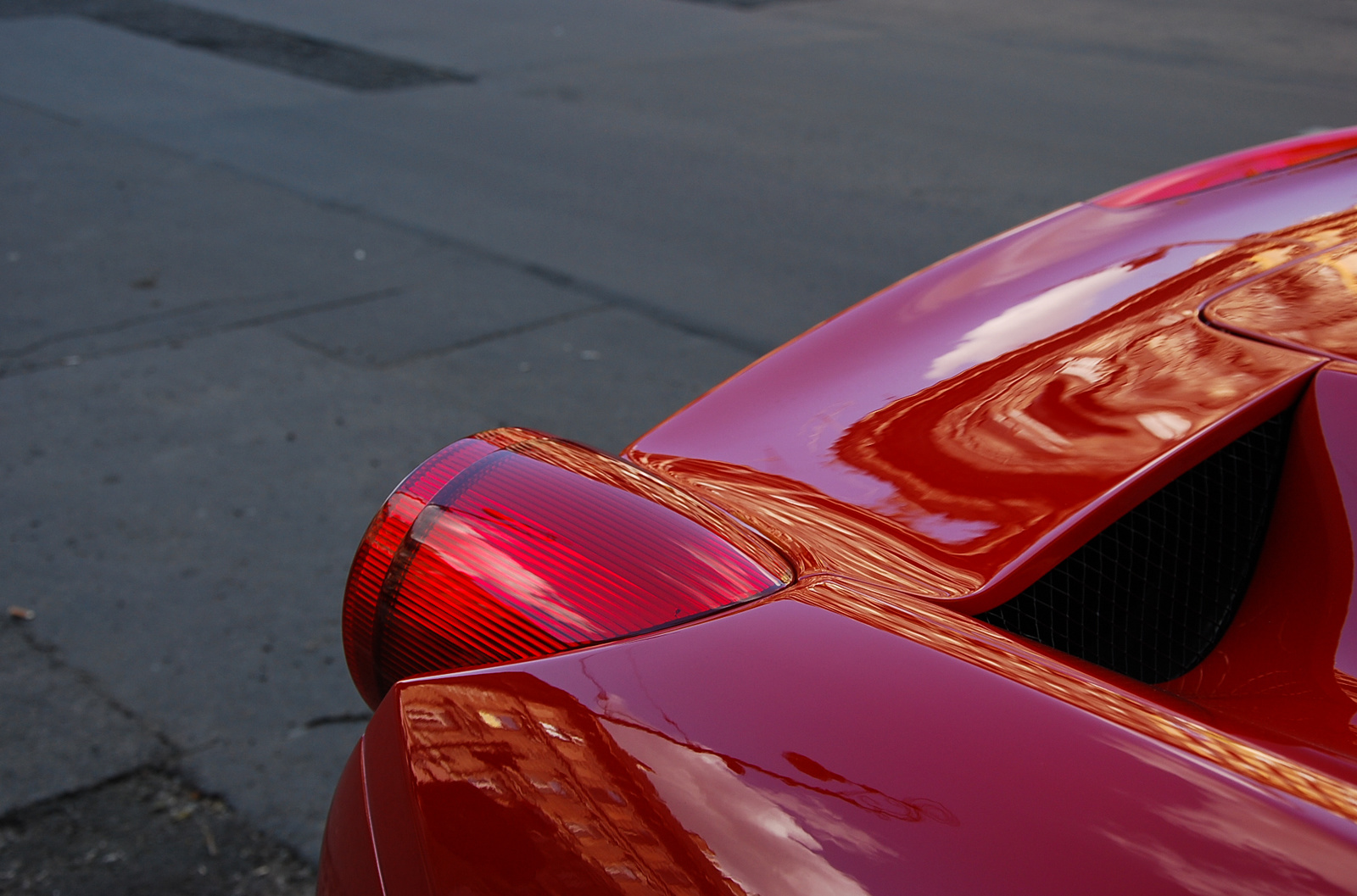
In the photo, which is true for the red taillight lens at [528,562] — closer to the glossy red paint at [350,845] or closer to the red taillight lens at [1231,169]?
the glossy red paint at [350,845]

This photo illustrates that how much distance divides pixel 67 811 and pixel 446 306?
3.22 meters

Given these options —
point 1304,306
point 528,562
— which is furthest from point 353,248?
point 1304,306

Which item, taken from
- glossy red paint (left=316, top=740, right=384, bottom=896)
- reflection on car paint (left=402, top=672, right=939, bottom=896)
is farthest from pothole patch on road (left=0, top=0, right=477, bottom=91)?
reflection on car paint (left=402, top=672, right=939, bottom=896)

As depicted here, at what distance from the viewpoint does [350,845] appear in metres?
1.24

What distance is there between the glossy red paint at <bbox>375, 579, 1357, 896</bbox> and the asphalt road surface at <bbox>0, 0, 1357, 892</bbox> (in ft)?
5.51

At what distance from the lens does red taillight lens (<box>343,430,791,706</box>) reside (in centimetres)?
120

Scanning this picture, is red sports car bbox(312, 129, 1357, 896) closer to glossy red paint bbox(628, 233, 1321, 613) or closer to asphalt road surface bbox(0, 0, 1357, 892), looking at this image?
glossy red paint bbox(628, 233, 1321, 613)

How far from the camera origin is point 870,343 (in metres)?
1.83

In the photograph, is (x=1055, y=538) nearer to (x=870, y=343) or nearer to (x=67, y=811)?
(x=870, y=343)

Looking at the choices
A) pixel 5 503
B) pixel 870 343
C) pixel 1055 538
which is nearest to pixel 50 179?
pixel 5 503

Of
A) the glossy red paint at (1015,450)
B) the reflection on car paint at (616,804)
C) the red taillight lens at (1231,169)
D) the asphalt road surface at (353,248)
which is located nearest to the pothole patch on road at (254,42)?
the asphalt road surface at (353,248)

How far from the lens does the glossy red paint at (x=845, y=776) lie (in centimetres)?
86

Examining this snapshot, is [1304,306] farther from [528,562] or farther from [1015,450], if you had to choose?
[528,562]

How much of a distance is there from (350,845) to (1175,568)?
99cm
